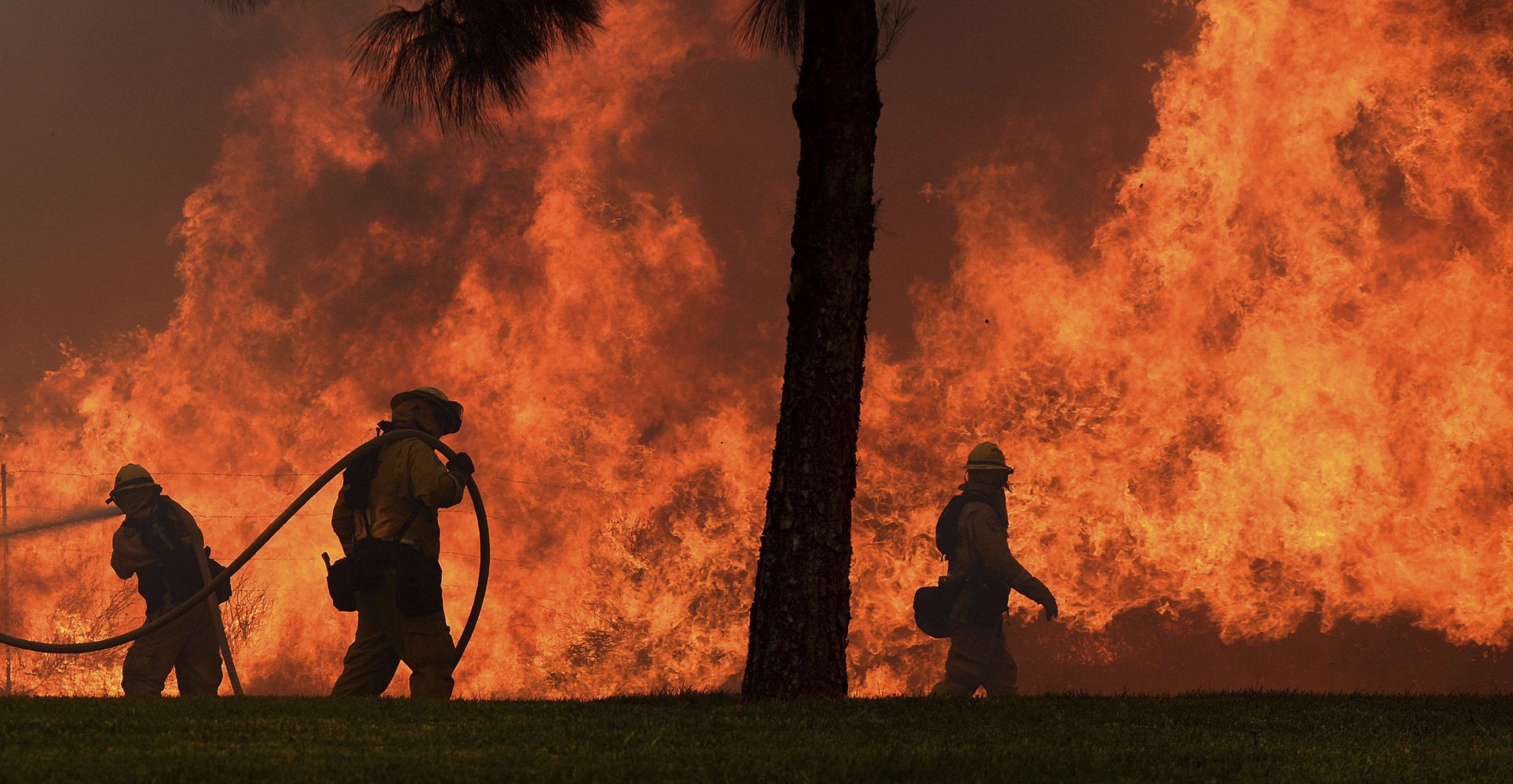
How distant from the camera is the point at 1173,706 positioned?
18.3ft

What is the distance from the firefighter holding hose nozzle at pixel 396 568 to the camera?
716cm

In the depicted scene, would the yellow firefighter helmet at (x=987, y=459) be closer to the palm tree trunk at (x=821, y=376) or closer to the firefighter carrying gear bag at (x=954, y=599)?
the firefighter carrying gear bag at (x=954, y=599)

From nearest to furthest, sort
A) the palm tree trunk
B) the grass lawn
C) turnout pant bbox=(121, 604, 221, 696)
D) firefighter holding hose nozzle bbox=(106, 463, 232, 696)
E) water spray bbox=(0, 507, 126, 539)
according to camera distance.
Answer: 1. the grass lawn
2. the palm tree trunk
3. turnout pant bbox=(121, 604, 221, 696)
4. firefighter holding hose nozzle bbox=(106, 463, 232, 696)
5. water spray bbox=(0, 507, 126, 539)

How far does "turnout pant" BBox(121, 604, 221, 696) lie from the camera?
9.07m

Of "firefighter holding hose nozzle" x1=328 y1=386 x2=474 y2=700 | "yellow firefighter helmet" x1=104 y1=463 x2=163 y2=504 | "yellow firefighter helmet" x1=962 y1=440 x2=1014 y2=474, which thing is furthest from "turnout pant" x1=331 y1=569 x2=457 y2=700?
"yellow firefighter helmet" x1=962 y1=440 x2=1014 y2=474

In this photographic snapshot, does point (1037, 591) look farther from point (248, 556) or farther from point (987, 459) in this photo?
point (248, 556)

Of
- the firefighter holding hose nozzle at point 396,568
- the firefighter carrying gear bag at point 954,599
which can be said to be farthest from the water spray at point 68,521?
the firefighter carrying gear bag at point 954,599

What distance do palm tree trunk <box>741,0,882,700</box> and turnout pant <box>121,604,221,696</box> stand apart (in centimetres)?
531

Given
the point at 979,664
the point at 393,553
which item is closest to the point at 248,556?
the point at 393,553

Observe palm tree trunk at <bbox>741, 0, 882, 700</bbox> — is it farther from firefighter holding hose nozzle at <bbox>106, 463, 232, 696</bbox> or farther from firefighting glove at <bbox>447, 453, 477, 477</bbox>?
firefighter holding hose nozzle at <bbox>106, 463, 232, 696</bbox>

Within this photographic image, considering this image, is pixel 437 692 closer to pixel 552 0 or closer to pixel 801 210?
pixel 801 210

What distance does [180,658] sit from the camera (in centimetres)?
937

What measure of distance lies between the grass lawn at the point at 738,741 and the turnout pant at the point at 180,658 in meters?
4.27

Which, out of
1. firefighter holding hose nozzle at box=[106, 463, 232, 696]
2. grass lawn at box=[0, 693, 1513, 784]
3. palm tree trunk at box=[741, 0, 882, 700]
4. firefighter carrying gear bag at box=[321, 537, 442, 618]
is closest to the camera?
grass lawn at box=[0, 693, 1513, 784]
